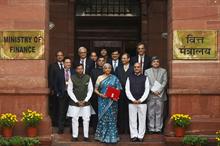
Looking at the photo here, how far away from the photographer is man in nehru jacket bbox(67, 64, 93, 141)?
15055mm

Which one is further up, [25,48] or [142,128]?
[25,48]

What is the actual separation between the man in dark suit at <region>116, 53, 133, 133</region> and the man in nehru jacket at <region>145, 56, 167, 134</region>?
507mm

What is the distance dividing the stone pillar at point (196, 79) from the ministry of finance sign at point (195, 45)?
125 millimetres

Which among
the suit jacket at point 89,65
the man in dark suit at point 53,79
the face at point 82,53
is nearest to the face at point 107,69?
the suit jacket at point 89,65

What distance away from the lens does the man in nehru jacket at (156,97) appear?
607 inches

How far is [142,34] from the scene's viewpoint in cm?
2052

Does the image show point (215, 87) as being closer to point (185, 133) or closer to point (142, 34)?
point (185, 133)

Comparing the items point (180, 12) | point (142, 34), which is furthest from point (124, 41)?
point (180, 12)

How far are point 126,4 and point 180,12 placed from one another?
5.79m

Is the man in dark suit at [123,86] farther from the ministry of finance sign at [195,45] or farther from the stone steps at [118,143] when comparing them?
the ministry of finance sign at [195,45]

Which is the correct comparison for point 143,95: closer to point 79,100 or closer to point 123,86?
point 123,86

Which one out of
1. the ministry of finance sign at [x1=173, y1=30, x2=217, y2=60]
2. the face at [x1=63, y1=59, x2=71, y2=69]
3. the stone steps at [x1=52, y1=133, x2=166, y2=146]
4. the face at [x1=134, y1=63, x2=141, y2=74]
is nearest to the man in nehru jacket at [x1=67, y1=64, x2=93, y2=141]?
the stone steps at [x1=52, y1=133, x2=166, y2=146]

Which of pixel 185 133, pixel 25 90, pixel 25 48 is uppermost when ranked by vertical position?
pixel 25 48

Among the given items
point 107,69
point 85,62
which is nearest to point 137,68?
point 107,69
